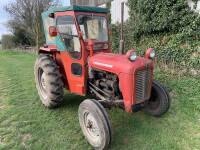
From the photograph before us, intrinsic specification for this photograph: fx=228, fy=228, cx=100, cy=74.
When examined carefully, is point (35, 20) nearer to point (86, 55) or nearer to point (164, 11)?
point (164, 11)

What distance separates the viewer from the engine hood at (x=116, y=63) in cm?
331

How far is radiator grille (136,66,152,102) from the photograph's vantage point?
11.2 ft

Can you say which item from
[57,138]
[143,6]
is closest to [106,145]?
[57,138]

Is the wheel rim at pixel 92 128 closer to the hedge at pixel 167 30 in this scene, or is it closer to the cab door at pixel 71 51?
the cab door at pixel 71 51

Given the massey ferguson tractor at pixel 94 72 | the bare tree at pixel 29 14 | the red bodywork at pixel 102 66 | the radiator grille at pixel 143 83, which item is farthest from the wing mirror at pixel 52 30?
the bare tree at pixel 29 14

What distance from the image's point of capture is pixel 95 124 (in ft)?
11.0

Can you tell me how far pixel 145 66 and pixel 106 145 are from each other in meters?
1.28

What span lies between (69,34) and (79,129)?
1.67 metres

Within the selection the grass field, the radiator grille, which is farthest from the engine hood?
the grass field

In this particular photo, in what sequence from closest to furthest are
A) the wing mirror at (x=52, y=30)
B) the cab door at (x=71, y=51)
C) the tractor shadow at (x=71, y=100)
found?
the cab door at (x=71, y=51) < the wing mirror at (x=52, y=30) < the tractor shadow at (x=71, y=100)

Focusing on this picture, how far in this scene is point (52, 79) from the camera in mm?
4242

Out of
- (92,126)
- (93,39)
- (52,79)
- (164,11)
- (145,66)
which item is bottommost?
(92,126)

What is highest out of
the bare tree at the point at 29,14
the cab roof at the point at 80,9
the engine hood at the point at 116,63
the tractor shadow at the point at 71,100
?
the bare tree at the point at 29,14

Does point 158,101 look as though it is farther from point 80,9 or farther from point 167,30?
point 167,30
